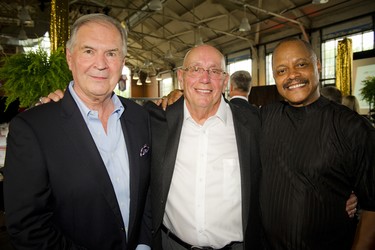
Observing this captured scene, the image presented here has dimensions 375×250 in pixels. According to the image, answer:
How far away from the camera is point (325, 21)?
11.7 m

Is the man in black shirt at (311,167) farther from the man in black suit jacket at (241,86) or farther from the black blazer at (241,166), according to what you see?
→ the man in black suit jacket at (241,86)

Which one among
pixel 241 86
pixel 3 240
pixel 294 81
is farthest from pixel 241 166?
pixel 3 240

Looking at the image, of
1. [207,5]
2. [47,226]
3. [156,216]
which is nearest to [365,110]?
[207,5]

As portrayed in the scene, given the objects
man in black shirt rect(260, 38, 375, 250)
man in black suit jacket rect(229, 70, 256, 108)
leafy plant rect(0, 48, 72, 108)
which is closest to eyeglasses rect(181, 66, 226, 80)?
man in black shirt rect(260, 38, 375, 250)

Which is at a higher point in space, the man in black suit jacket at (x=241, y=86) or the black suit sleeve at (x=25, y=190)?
the man in black suit jacket at (x=241, y=86)

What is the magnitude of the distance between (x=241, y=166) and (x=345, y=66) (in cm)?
614

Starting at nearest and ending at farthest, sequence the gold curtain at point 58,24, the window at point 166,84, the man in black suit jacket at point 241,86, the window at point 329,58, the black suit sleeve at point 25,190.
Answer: the black suit sleeve at point 25,190
the gold curtain at point 58,24
the man in black suit jacket at point 241,86
the window at point 329,58
the window at point 166,84

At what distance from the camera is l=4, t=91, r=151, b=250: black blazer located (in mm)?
1312

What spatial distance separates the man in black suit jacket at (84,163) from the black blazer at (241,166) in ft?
0.69

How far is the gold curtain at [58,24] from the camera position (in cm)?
342

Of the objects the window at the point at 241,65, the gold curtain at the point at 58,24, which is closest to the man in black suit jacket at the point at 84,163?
the gold curtain at the point at 58,24

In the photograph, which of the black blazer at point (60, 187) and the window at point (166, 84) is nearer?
the black blazer at point (60, 187)

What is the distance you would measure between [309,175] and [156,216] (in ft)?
3.45

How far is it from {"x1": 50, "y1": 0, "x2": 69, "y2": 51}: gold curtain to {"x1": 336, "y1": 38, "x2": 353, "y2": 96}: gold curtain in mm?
6172
